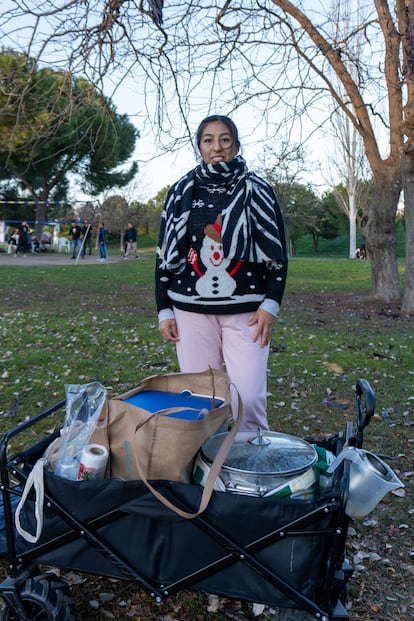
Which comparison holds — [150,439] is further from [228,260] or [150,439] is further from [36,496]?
[228,260]

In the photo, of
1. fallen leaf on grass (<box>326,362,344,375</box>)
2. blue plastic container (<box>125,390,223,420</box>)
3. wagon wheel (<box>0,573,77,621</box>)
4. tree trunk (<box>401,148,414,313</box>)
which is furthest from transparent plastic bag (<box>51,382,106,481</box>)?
tree trunk (<box>401,148,414,313</box>)

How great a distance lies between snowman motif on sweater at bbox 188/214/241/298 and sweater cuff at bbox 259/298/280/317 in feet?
0.54

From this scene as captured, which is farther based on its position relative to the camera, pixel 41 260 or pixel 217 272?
pixel 41 260

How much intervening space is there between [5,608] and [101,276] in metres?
15.0

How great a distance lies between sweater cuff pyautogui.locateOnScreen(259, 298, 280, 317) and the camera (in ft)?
9.01

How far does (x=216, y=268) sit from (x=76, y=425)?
100 centimetres

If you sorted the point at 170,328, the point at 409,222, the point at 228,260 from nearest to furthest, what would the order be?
the point at 228,260, the point at 170,328, the point at 409,222

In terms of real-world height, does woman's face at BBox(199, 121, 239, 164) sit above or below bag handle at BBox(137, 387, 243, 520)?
above

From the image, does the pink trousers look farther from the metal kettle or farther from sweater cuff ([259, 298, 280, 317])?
the metal kettle

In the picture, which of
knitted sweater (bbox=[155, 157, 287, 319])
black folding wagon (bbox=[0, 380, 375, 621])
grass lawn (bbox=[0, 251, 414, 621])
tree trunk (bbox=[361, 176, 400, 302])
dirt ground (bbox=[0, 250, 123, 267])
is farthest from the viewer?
dirt ground (bbox=[0, 250, 123, 267])

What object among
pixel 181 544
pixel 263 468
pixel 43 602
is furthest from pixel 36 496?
pixel 263 468

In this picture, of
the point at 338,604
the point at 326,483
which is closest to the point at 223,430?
the point at 326,483

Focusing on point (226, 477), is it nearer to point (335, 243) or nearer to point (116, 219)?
point (116, 219)

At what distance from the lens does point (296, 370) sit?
20.8ft
